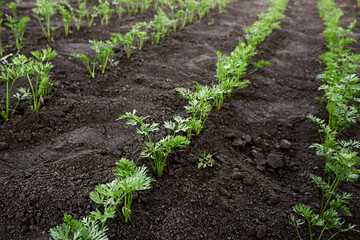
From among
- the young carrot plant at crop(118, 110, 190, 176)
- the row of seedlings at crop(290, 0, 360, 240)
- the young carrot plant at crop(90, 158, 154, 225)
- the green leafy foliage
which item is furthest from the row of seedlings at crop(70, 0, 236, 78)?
the row of seedlings at crop(290, 0, 360, 240)

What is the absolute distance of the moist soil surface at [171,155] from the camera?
2.11 m

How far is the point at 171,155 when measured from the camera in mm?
2658

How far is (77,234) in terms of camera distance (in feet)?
5.05

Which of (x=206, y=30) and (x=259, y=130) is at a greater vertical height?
(x=206, y=30)

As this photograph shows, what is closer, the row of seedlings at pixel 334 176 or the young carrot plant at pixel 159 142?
the row of seedlings at pixel 334 176

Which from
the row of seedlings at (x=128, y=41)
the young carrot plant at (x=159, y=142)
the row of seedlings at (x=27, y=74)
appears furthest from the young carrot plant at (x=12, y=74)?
the young carrot plant at (x=159, y=142)

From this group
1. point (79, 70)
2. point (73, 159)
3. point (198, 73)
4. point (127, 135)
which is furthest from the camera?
point (198, 73)

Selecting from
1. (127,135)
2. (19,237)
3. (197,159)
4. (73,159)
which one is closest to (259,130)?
(197,159)

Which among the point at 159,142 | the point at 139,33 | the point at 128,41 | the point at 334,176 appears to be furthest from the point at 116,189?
the point at 139,33

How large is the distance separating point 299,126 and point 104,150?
8.23ft

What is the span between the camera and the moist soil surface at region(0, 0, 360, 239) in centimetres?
211

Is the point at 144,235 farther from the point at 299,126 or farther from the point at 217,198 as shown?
the point at 299,126

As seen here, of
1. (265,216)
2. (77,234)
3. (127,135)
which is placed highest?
(77,234)

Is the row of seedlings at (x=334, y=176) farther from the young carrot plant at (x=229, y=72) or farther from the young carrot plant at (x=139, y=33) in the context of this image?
the young carrot plant at (x=139, y=33)
